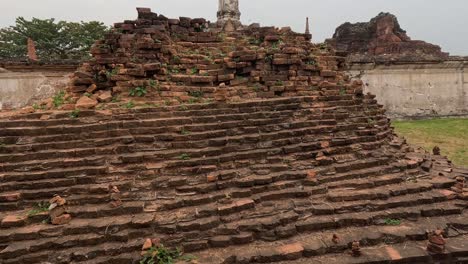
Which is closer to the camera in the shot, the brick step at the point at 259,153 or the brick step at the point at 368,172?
the brick step at the point at 259,153

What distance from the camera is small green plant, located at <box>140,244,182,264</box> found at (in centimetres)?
342

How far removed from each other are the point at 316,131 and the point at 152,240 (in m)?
2.98

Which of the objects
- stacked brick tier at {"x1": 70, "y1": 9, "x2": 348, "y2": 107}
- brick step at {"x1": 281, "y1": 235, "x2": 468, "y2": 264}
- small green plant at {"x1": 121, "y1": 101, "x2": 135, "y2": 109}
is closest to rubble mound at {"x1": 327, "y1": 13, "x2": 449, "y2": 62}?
stacked brick tier at {"x1": 70, "y1": 9, "x2": 348, "y2": 107}

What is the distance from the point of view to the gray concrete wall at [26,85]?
11.0 metres

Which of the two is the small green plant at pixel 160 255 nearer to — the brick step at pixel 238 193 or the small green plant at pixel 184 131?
the brick step at pixel 238 193

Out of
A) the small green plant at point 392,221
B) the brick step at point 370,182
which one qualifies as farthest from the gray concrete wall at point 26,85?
the small green plant at point 392,221

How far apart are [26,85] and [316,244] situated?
11.4 meters

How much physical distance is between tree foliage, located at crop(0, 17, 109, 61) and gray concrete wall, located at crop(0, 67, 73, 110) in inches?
429

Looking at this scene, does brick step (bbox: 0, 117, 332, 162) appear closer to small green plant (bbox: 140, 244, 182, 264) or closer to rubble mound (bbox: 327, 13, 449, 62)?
small green plant (bbox: 140, 244, 182, 264)

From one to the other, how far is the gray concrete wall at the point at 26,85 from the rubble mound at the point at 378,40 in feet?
43.6

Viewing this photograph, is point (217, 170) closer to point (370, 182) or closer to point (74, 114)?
point (370, 182)

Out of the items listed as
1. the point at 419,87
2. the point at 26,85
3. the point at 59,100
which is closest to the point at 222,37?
the point at 59,100

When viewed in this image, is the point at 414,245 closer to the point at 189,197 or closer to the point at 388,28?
the point at 189,197

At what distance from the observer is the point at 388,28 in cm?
1942
